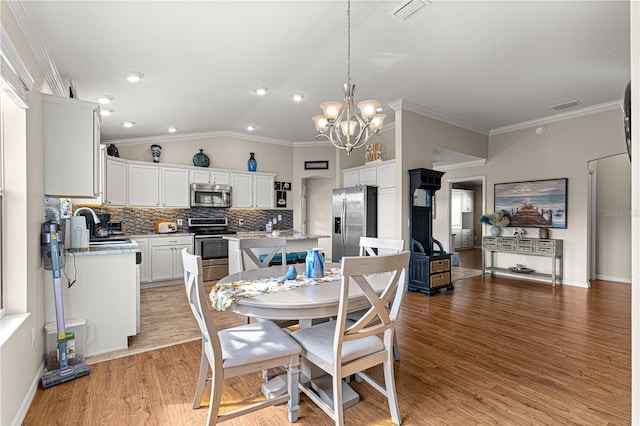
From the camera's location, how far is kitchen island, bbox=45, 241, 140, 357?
107 inches

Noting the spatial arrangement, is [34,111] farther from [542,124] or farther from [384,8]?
[542,124]

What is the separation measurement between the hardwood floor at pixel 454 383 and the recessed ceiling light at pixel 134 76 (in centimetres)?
271

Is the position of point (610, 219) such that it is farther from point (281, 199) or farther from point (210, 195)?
point (210, 195)

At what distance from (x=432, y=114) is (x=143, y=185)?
499cm

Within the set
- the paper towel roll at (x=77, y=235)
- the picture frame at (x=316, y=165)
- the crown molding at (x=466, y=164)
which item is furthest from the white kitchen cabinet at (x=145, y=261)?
the crown molding at (x=466, y=164)

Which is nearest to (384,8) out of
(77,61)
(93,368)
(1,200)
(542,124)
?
(77,61)

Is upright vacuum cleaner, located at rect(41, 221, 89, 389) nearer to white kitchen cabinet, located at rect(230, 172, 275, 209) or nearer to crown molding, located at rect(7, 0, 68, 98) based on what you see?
crown molding, located at rect(7, 0, 68, 98)

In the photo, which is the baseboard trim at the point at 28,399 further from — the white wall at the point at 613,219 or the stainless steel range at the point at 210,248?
the white wall at the point at 613,219

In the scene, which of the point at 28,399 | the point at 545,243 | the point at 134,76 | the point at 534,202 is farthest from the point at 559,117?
the point at 28,399

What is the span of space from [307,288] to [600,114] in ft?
19.0

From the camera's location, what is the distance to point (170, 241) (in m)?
5.52

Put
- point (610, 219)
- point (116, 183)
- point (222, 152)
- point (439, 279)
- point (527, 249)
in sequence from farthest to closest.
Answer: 1. point (222, 152)
2. point (610, 219)
3. point (527, 249)
4. point (116, 183)
5. point (439, 279)

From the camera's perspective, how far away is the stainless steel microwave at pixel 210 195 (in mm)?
5961

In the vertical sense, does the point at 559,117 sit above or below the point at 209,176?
above
